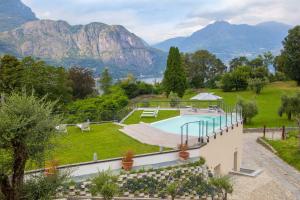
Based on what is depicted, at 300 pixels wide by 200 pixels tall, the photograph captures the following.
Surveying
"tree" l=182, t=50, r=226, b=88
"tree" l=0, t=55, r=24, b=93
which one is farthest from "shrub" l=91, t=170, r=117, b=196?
"tree" l=182, t=50, r=226, b=88

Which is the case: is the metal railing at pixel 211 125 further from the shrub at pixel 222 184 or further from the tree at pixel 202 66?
the tree at pixel 202 66

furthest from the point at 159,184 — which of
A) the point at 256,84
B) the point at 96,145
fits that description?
the point at 256,84

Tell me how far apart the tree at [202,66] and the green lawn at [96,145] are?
59.6 meters

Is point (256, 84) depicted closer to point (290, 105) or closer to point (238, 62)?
point (290, 105)

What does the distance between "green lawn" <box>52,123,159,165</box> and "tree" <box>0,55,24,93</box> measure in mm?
15217

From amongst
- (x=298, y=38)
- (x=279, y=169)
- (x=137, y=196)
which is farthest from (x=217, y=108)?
(x=298, y=38)

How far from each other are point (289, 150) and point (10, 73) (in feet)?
83.1

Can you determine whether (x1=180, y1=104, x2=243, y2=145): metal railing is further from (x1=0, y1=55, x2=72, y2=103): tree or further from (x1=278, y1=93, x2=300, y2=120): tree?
(x1=278, y1=93, x2=300, y2=120): tree

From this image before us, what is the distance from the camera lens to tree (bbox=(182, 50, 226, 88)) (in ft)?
265

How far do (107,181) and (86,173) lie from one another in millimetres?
2204

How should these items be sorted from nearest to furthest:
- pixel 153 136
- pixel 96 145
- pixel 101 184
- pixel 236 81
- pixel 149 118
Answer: pixel 101 184 < pixel 96 145 < pixel 153 136 < pixel 149 118 < pixel 236 81

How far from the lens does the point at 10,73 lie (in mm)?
32656

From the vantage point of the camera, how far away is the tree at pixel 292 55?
57656 millimetres

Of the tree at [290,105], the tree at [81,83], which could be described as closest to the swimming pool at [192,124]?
the tree at [290,105]
